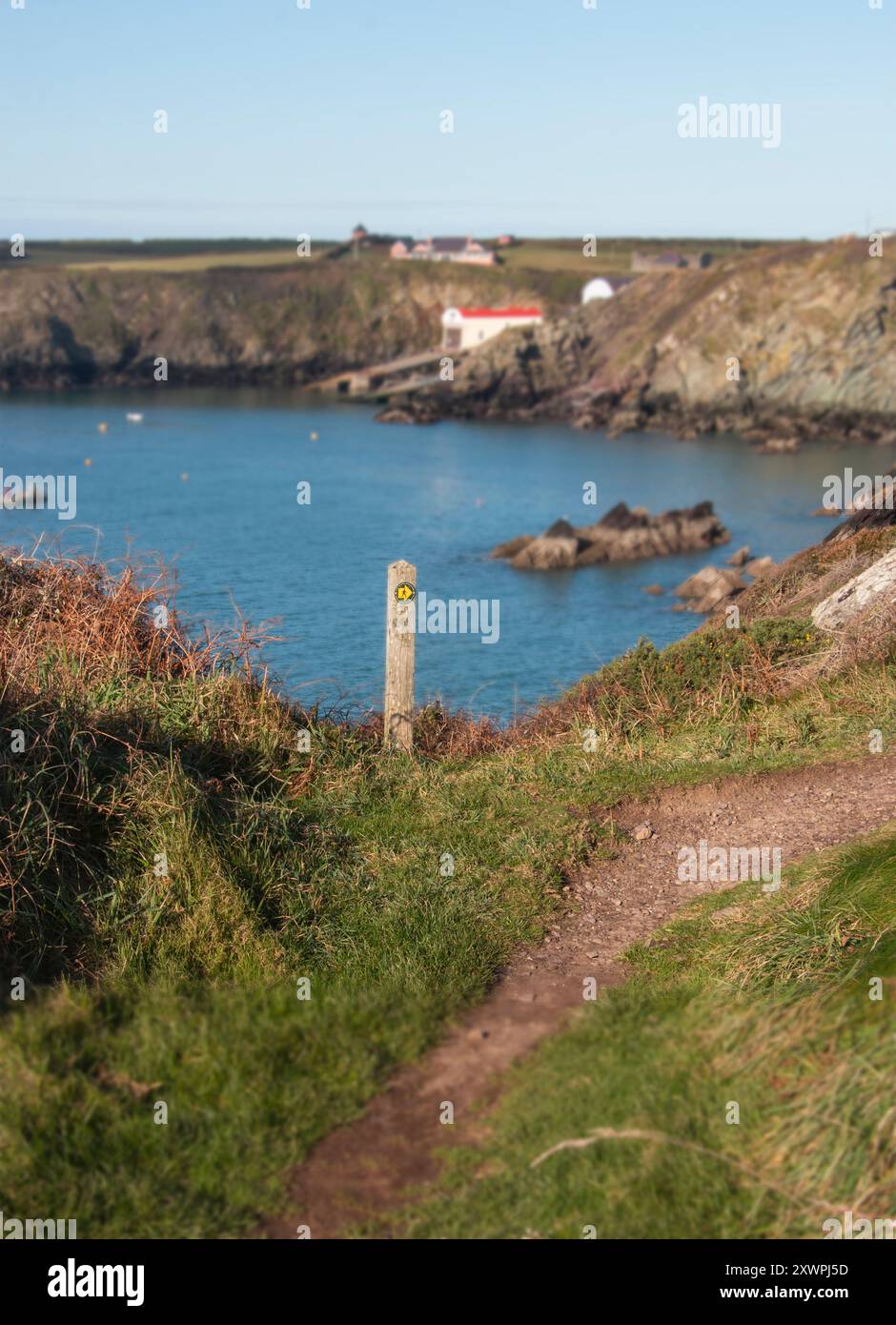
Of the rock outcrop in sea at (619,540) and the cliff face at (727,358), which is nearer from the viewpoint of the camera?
the rock outcrop in sea at (619,540)

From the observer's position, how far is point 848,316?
80.1 m

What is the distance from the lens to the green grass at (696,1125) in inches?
182

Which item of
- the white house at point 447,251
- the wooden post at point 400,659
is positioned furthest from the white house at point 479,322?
the wooden post at point 400,659

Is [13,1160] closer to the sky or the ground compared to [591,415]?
closer to the ground

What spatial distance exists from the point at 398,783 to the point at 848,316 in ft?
255

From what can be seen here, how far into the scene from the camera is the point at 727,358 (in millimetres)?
82625

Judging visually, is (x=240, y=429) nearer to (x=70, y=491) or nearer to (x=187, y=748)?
(x=70, y=491)

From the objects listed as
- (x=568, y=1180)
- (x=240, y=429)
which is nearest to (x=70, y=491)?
(x=240, y=429)

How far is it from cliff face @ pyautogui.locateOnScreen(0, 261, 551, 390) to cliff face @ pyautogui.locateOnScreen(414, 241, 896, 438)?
2260cm

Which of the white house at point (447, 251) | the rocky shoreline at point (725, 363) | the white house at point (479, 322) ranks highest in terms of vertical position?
the white house at point (447, 251)

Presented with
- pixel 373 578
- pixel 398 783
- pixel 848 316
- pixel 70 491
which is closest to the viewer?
pixel 398 783

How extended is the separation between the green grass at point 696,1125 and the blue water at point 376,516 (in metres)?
6.10

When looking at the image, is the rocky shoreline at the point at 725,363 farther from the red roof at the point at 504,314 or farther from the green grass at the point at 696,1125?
the green grass at the point at 696,1125

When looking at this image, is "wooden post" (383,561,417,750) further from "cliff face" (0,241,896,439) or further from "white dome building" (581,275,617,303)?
"white dome building" (581,275,617,303)
